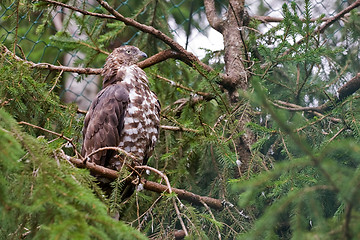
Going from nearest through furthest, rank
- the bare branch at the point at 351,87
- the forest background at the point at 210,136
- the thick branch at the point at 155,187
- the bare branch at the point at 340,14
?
the forest background at the point at 210,136 < the thick branch at the point at 155,187 < the bare branch at the point at 340,14 < the bare branch at the point at 351,87

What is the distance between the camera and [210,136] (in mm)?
2729

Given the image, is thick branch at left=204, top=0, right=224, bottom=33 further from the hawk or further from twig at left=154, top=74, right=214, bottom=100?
the hawk

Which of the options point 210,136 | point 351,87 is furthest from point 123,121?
point 351,87

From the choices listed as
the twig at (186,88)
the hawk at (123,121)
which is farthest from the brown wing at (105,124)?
the twig at (186,88)

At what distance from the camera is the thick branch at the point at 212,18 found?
4.01 meters

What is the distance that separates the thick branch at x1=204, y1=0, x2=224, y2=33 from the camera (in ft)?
13.2

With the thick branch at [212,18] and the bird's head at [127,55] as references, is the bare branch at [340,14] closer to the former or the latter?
the thick branch at [212,18]

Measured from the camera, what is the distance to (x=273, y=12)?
436 cm

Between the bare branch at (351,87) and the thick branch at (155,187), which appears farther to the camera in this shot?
the bare branch at (351,87)

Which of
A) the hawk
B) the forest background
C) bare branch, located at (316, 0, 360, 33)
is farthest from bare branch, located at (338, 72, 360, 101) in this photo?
the hawk

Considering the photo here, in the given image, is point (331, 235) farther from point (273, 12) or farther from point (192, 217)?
point (273, 12)

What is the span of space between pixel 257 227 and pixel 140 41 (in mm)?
3293

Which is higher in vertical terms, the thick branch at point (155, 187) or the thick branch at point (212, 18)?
the thick branch at point (212, 18)

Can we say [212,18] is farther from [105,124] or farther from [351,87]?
[105,124]
